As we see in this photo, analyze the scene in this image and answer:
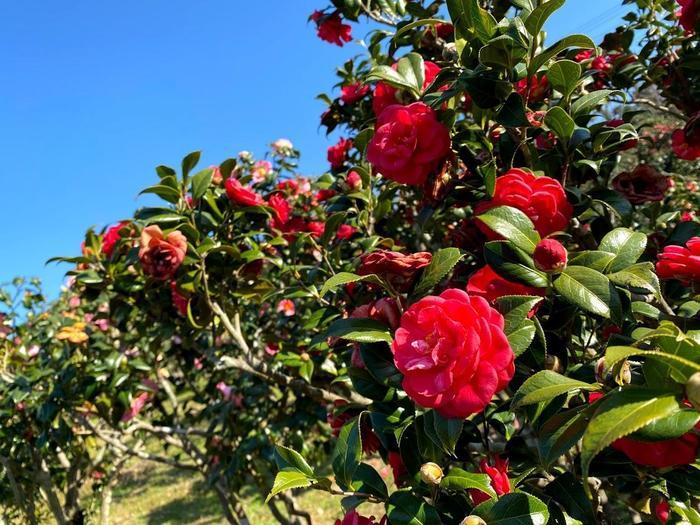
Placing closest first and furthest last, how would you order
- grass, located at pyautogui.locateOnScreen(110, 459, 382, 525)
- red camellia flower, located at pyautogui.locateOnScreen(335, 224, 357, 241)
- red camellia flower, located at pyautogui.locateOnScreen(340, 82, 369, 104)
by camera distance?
red camellia flower, located at pyautogui.locateOnScreen(335, 224, 357, 241) → red camellia flower, located at pyautogui.locateOnScreen(340, 82, 369, 104) → grass, located at pyautogui.locateOnScreen(110, 459, 382, 525)

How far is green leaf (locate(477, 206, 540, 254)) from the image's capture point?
0.69m

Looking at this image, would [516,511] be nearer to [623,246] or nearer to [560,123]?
[623,246]

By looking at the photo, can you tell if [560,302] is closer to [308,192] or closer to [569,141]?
[569,141]

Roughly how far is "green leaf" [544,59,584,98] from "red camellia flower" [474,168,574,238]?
21 centimetres

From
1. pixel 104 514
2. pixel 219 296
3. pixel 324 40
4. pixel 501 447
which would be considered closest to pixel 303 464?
pixel 501 447

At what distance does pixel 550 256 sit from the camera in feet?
2.13

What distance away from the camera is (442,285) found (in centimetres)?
96

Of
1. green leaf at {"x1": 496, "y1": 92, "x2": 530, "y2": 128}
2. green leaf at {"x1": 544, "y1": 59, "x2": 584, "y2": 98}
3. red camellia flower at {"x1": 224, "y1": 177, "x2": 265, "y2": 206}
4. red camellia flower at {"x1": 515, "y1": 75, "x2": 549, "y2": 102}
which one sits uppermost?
red camellia flower at {"x1": 224, "y1": 177, "x2": 265, "y2": 206}

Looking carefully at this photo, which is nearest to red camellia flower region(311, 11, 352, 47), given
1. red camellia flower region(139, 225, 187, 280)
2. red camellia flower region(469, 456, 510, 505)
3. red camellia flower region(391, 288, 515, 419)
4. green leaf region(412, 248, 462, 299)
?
red camellia flower region(139, 225, 187, 280)

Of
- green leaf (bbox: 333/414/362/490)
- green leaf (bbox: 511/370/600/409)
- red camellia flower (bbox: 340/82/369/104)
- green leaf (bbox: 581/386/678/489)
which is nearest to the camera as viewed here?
green leaf (bbox: 581/386/678/489)

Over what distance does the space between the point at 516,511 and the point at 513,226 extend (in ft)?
1.24

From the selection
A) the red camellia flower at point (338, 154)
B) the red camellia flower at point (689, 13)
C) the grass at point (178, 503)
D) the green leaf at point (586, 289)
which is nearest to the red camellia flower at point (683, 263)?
the green leaf at point (586, 289)

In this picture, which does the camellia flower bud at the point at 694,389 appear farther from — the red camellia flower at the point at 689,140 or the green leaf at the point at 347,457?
the red camellia flower at the point at 689,140

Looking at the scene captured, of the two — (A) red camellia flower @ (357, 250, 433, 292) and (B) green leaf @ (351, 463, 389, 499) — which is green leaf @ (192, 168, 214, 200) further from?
(B) green leaf @ (351, 463, 389, 499)
